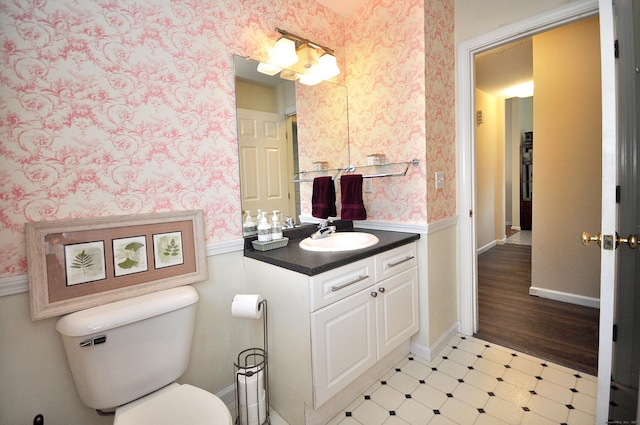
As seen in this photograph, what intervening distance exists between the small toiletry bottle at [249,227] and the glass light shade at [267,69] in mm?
861

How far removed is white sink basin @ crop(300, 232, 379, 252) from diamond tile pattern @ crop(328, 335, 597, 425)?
859 mm

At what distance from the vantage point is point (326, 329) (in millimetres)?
1425

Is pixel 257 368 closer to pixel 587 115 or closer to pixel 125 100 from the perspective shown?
pixel 125 100

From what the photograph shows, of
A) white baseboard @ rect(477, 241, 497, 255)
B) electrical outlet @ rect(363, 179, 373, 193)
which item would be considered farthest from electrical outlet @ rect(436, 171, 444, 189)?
white baseboard @ rect(477, 241, 497, 255)

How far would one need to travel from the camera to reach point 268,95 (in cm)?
190

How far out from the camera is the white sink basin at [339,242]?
66.9 inches

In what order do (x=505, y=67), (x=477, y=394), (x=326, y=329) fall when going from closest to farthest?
(x=326, y=329) < (x=477, y=394) < (x=505, y=67)

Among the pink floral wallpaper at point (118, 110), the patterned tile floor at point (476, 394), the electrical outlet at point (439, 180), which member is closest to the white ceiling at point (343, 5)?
the pink floral wallpaper at point (118, 110)

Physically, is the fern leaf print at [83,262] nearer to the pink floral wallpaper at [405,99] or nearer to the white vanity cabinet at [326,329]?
the white vanity cabinet at [326,329]

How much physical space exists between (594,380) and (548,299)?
1280 millimetres

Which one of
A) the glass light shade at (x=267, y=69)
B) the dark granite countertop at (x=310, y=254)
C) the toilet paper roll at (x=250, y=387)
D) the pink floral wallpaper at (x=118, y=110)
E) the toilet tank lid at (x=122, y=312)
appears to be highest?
the glass light shade at (x=267, y=69)

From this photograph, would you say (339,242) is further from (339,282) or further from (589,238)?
(589,238)

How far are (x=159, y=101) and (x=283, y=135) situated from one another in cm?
77

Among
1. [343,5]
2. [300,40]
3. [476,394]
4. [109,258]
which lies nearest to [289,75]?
[300,40]
